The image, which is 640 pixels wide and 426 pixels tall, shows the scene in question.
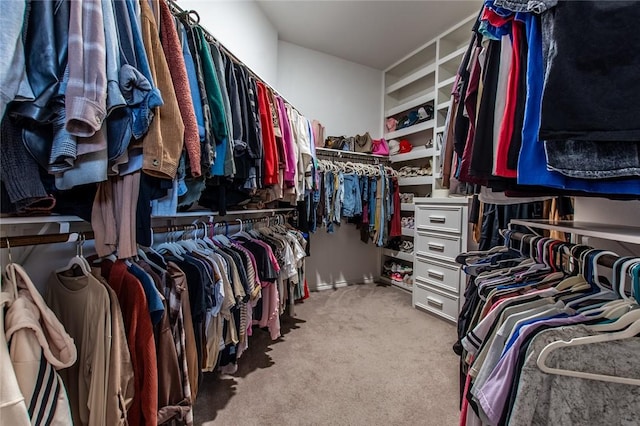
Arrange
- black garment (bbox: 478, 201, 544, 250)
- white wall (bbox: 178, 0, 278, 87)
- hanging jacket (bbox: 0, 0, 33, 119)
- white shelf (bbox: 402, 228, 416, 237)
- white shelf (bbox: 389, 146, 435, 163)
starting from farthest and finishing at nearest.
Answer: white shelf (bbox: 402, 228, 416, 237) → white shelf (bbox: 389, 146, 435, 163) → black garment (bbox: 478, 201, 544, 250) → white wall (bbox: 178, 0, 278, 87) → hanging jacket (bbox: 0, 0, 33, 119)

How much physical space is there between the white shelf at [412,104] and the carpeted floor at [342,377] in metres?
2.32

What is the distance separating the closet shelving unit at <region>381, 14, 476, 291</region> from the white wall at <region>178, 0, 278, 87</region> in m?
1.65

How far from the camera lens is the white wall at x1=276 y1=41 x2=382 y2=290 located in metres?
3.41

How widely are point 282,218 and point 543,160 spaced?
6.76 feet

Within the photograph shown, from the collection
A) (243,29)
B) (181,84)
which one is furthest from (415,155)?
(181,84)

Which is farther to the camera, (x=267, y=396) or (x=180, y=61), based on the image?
(x=267, y=396)

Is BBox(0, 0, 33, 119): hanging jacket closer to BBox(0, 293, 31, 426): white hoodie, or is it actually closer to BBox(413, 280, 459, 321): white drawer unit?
BBox(0, 293, 31, 426): white hoodie

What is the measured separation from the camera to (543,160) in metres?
0.74

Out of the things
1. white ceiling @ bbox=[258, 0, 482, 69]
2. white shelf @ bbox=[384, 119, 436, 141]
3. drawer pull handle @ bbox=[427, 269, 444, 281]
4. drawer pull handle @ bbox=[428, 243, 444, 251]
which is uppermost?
white ceiling @ bbox=[258, 0, 482, 69]

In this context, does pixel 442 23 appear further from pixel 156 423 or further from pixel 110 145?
pixel 156 423

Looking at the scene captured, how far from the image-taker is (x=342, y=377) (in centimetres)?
177

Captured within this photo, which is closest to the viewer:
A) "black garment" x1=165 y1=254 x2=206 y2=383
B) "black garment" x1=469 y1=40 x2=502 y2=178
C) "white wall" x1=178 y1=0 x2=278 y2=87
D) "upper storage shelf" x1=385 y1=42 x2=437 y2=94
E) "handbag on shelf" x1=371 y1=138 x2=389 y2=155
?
"black garment" x1=469 y1=40 x2=502 y2=178

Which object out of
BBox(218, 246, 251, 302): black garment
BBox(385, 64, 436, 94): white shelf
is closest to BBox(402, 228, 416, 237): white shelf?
BBox(385, 64, 436, 94): white shelf

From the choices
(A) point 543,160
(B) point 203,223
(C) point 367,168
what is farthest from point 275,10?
(A) point 543,160
